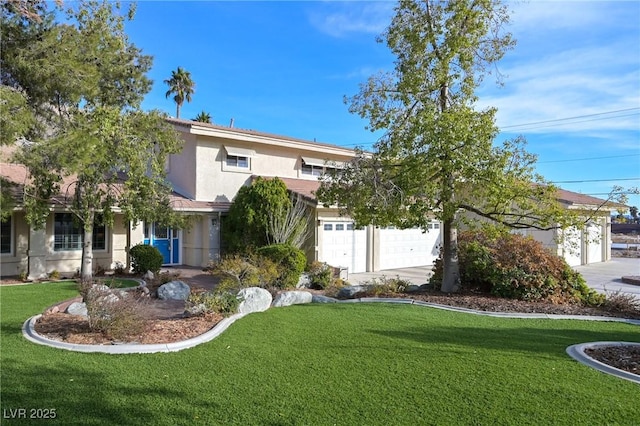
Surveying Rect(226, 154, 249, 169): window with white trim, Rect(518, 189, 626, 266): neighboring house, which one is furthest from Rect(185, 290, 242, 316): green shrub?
Rect(518, 189, 626, 266): neighboring house

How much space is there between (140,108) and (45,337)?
29.6 ft

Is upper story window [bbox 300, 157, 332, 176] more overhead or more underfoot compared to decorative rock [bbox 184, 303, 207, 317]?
more overhead

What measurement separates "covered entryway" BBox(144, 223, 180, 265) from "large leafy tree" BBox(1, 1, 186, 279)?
2718 millimetres

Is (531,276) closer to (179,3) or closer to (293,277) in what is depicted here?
(293,277)

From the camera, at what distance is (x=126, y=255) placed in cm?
1739

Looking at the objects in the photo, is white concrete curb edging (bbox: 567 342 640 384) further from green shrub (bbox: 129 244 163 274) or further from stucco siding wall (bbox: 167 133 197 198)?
stucco siding wall (bbox: 167 133 197 198)

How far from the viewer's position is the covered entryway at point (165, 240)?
60.2 feet

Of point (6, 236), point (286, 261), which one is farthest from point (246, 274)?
point (6, 236)

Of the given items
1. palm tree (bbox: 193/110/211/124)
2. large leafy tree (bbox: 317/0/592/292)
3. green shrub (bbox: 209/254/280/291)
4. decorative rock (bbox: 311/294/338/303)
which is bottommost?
decorative rock (bbox: 311/294/338/303)

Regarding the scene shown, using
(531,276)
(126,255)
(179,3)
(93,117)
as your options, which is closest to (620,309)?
(531,276)

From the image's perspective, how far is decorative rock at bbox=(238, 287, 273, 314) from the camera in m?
9.82

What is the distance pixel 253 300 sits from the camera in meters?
10.1

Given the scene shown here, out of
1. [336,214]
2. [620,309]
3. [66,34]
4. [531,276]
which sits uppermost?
[66,34]

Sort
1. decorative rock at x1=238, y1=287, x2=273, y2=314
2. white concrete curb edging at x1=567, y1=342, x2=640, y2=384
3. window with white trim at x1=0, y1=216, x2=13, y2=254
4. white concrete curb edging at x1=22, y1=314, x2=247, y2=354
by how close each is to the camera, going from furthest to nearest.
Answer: window with white trim at x1=0, y1=216, x2=13, y2=254 → decorative rock at x1=238, y1=287, x2=273, y2=314 → white concrete curb edging at x1=22, y1=314, x2=247, y2=354 → white concrete curb edging at x1=567, y1=342, x2=640, y2=384
